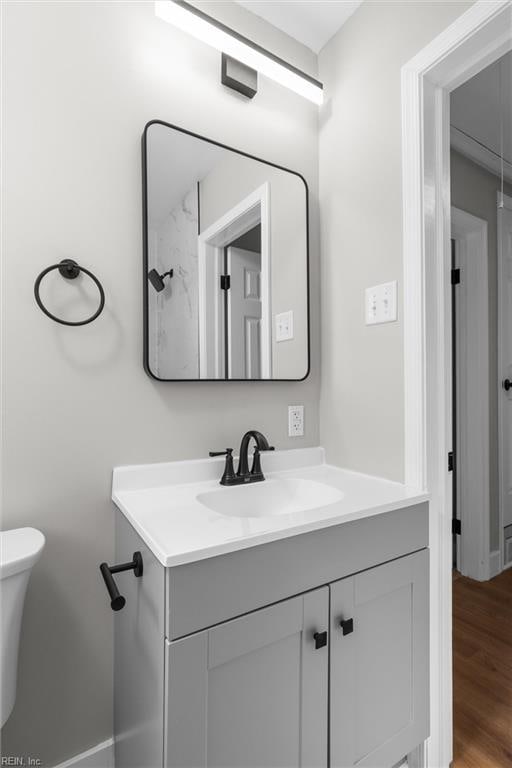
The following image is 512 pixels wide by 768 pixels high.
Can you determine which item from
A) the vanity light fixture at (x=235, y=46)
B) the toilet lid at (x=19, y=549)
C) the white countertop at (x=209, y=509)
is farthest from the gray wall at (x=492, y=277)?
the toilet lid at (x=19, y=549)

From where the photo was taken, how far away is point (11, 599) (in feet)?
2.83

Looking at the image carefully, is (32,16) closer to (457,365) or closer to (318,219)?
(318,219)

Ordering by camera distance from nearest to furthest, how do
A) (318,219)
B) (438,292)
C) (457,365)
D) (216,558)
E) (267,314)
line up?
(216,558), (438,292), (267,314), (318,219), (457,365)

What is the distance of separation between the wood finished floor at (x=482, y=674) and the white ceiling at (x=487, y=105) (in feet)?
8.37

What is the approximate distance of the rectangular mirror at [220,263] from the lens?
123cm

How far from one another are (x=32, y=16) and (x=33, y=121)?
287 millimetres

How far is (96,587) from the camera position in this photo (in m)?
1.16

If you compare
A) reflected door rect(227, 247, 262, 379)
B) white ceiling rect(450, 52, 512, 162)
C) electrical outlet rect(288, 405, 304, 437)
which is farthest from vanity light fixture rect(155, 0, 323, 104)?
electrical outlet rect(288, 405, 304, 437)

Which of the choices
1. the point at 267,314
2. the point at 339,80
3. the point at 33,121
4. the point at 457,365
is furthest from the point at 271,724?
the point at 457,365

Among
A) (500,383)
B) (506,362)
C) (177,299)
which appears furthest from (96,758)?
(506,362)

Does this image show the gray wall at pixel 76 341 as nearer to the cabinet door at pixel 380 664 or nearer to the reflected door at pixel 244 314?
the reflected door at pixel 244 314

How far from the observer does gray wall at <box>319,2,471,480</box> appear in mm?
1265

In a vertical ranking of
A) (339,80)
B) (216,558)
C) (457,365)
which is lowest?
(216,558)

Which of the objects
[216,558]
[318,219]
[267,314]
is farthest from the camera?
[318,219]
